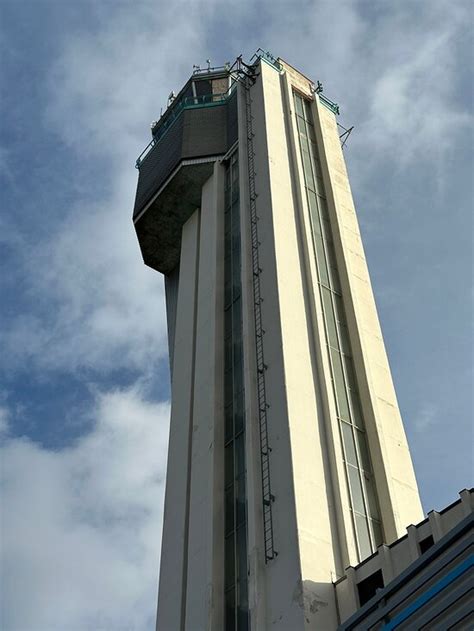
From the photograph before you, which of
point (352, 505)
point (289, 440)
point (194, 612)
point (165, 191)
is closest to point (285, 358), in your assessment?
point (289, 440)

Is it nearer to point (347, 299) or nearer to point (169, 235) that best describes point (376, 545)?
point (347, 299)

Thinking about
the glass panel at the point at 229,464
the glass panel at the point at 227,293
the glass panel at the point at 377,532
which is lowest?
the glass panel at the point at 377,532

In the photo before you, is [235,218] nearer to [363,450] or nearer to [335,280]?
[335,280]

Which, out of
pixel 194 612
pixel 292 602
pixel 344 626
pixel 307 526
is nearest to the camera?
pixel 344 626

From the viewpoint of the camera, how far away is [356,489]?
2734cm

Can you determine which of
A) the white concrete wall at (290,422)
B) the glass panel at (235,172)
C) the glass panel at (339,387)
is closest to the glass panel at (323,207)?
the white concrete wall at (290,422)

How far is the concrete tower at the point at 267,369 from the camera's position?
981 inches

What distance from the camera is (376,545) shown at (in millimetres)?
26234

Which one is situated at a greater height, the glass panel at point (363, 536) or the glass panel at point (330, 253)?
the glass panel at point (330, 253)

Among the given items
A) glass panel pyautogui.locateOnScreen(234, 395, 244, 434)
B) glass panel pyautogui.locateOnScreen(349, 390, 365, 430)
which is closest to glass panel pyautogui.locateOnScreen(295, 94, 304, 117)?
glass panel pyautogui.locateOnScreen(349, 390, 365, 430)

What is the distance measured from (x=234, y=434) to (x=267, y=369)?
265cm

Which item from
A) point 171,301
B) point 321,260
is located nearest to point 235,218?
point 321,260

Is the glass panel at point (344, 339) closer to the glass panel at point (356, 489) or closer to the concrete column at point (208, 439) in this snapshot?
the concrete column at point (208, 439)

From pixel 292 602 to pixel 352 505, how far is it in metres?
4.90
